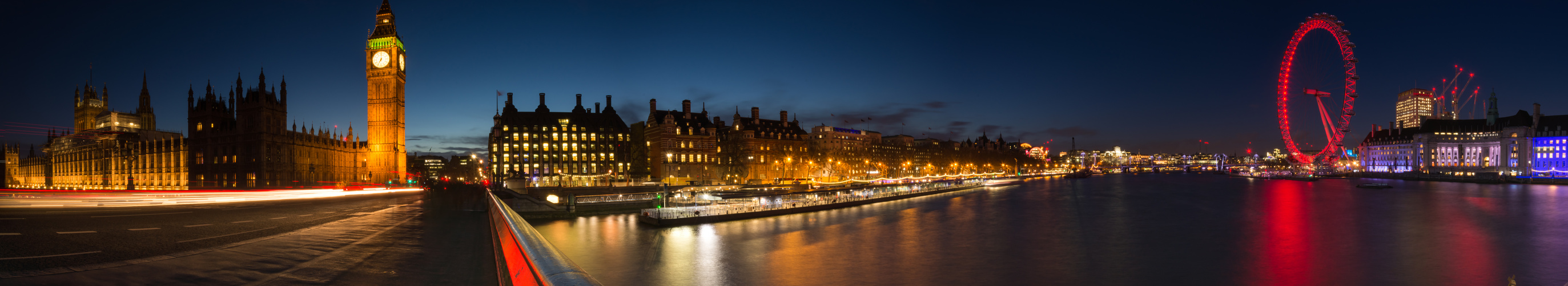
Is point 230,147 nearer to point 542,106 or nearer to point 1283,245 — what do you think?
point 542,106

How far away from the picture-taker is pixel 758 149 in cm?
10331

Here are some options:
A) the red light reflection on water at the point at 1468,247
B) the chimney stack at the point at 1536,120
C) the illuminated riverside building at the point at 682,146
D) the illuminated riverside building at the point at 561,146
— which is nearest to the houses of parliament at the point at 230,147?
the illuminated riverside building at the point at 561,146

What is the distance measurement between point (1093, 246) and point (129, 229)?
115 ft

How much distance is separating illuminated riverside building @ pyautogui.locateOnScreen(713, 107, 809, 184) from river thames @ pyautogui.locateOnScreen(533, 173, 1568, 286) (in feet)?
142

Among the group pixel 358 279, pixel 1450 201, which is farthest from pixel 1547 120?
pixel 358 279

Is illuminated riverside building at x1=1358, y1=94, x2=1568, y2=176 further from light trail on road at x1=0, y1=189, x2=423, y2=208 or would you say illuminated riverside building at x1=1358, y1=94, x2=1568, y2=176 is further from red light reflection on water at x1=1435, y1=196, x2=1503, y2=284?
light trail on road at x1=0, y1=189, x2=423, y2=208

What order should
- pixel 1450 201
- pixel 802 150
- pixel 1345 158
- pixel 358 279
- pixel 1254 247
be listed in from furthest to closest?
pixel 1345 158
pixel 802 150
pixel 1450 201
pixel 1254 247
pixel 358 279

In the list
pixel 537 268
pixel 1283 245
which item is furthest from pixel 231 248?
pixel 1283 245

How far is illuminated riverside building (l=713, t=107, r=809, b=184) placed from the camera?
98125 mm

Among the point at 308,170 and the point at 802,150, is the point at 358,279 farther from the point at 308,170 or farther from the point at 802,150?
the point at 802,150

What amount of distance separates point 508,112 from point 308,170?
2771 centimetres

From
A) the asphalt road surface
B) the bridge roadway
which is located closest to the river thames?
the bridge roadway

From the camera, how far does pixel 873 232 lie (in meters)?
38.2

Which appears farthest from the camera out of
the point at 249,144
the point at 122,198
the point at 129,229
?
the point at 249,144
